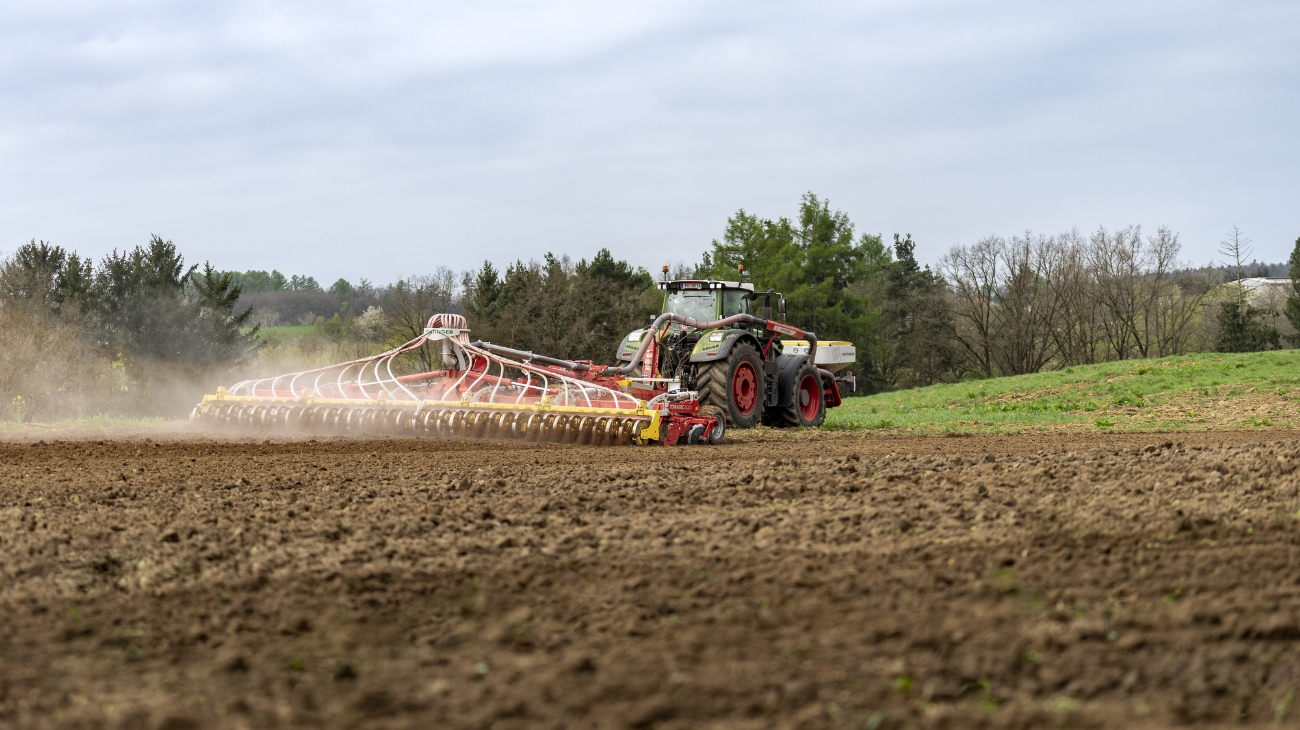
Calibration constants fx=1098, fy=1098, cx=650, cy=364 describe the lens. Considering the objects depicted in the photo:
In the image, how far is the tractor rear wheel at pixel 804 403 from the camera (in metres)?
15.8

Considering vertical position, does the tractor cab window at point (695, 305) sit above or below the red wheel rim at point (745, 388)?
above

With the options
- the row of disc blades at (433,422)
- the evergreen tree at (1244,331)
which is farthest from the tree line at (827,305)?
the row of disc blades at (433,422)

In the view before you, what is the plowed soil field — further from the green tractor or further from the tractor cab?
the tractor cab

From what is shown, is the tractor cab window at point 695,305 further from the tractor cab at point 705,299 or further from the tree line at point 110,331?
the tree line at point 110,331

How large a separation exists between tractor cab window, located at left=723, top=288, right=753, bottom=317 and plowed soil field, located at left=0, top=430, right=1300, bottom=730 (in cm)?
804

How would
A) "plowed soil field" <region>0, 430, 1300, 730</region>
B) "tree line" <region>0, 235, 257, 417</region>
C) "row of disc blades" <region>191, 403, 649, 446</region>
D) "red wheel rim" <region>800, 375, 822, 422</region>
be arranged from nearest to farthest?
"plowed soil field" <region>0, 430, 1300, 730</region> → "row of disc blades" <region>191, 403, 649, 446</region> → "red wheel rim" <region>800, 375, 822, 422</region> → "tree line" <region>0, 235, 257, 417</region>

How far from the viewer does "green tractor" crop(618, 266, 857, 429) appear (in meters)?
14.2

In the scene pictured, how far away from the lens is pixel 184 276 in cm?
3762

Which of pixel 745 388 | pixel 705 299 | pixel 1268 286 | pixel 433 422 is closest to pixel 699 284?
pixel 705 299

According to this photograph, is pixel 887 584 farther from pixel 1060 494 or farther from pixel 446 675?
pixel 1060 494

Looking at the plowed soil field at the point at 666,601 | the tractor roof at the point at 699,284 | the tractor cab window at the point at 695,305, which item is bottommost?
the plowed soil field at the point at 666,601

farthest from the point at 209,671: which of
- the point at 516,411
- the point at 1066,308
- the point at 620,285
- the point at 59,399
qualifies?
the point at 1066,308

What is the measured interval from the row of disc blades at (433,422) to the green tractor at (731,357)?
1.14m

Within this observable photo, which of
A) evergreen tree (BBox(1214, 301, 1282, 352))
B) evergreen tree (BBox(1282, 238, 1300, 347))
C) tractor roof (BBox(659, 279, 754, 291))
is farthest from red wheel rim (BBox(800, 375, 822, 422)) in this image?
evergreen tree (BBox(1282, 238, 1300, 347))
